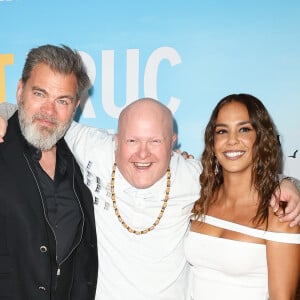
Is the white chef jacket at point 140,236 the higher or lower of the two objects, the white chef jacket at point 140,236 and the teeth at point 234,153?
the lower

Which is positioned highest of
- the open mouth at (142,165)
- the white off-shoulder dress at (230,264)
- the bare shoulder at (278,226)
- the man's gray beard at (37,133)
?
the man's gray beard at (37,133)

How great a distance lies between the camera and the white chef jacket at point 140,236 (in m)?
1.70

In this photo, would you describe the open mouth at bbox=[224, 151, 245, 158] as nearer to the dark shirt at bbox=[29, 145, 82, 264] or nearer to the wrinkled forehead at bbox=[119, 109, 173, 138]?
the wrinkled forehead at bbox=[119, 109, 173, 138]

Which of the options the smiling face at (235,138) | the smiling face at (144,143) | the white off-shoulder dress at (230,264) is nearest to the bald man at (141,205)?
the smiling face at (144,143)

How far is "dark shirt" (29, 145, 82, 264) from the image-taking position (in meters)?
1.62

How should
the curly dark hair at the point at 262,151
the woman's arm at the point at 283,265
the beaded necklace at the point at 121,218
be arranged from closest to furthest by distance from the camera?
the woman's arm at the point at 283,265
the curly dark hair at the point at 262,151
the beaded necklace at the point at 121,218

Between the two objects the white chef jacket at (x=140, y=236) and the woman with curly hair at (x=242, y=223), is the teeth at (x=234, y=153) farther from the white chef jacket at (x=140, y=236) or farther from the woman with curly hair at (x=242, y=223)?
the white chef jacket at (x=140, y=236)

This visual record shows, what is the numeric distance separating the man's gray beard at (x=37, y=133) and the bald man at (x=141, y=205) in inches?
7.5

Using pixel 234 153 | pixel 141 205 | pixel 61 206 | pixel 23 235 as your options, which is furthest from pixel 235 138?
pixel 23 235

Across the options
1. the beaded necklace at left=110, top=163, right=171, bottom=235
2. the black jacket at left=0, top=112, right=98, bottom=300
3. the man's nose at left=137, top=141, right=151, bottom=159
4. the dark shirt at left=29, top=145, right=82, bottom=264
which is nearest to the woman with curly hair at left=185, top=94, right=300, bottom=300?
the beaded necklace at left=110, top=163, right=171, bottom=235

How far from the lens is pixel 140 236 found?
1725mm

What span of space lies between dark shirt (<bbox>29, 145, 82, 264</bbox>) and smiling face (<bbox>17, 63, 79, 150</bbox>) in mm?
68

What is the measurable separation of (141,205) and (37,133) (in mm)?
521

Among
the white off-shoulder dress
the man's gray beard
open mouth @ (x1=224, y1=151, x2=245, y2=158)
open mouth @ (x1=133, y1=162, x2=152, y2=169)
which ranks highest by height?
the man's gray beard
